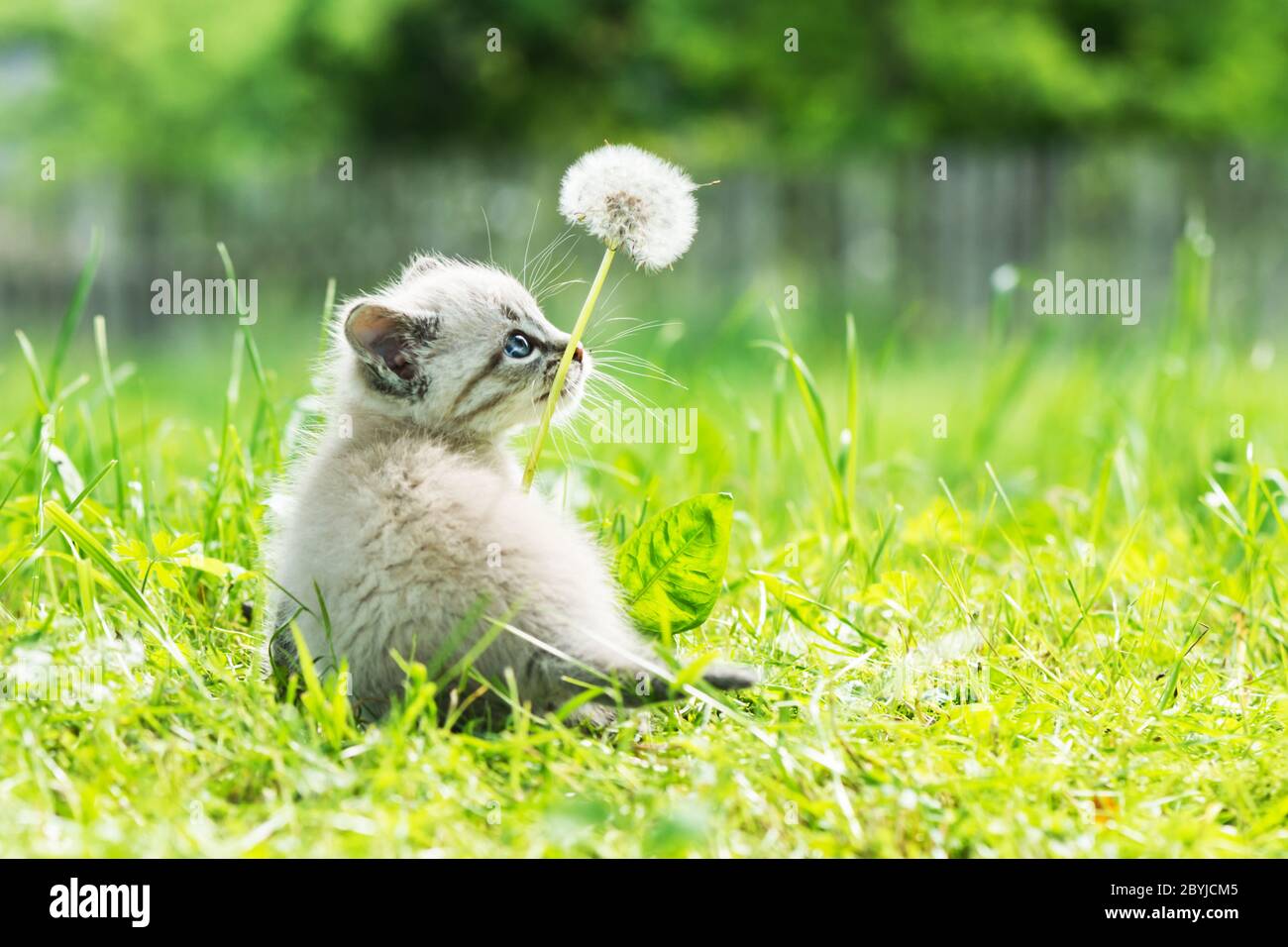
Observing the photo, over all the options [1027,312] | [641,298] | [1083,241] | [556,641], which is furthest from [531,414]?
[1083,241]

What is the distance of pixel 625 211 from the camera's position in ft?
8.61

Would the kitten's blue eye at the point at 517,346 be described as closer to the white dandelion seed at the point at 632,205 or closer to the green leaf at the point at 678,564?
the white dandelion seed at the point at 632,205

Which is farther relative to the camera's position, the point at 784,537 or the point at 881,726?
the point at 784,537

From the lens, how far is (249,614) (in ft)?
9.66

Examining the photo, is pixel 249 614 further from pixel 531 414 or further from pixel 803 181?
pixel 803 181

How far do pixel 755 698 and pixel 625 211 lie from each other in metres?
1.01

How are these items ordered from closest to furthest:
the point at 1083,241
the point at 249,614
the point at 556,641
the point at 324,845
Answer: the point at 324,845 → the point at 556,641 → the point at 249,614 → the point at 1083,241

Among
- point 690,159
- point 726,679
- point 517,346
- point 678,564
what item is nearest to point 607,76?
point 690,159

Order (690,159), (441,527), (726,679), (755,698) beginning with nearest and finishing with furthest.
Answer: (726,679)
(441,527)
(755,698)
(690,159)

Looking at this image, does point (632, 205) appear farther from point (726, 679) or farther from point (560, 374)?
point (726, 679)

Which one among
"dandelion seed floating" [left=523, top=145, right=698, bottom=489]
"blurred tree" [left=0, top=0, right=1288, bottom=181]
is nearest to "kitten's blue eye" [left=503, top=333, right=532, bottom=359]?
"dandelion seed floating" [left=523, top=145, right=698, bottom=489]
